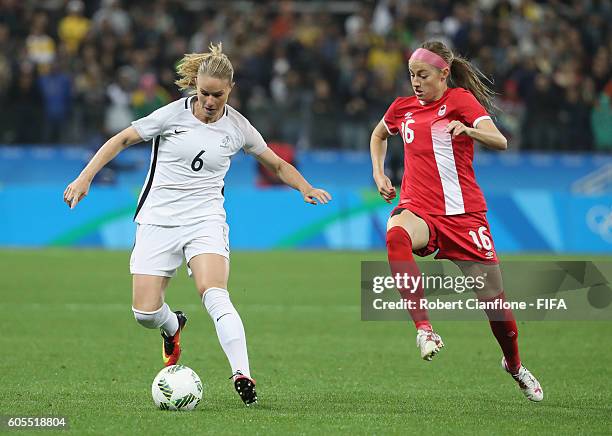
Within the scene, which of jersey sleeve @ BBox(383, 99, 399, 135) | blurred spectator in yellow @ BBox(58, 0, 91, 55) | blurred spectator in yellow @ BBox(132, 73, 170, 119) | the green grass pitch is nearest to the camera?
the green grass pitch

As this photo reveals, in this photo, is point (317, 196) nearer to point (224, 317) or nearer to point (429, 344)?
point (224, 317)

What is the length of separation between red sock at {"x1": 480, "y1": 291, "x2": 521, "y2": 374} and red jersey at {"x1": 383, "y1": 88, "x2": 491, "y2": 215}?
2.46 ft

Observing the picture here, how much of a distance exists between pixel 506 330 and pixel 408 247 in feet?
3.32

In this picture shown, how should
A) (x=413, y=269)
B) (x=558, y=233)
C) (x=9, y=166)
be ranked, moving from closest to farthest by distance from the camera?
(x=413, y=269)
(x=558, y=233)
(x=9, y=166)

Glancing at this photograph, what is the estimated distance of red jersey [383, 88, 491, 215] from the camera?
27.8 ft

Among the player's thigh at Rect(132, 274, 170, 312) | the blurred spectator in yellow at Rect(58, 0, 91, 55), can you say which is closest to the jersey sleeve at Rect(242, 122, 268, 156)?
the player's thigh at Rect(132, 274, 170, 312)

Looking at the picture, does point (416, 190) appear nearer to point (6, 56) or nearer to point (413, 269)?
point (413, 269)

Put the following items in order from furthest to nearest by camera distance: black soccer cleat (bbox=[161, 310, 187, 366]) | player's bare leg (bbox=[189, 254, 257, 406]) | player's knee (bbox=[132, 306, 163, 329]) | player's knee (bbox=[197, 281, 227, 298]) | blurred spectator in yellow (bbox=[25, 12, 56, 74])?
blurred spectator in yellow (bbox=[25, 12, 56, 74]) → black soccer cleat (bbox=[161, 310, 187, 366]) → player's knee (bbox=[132, 306, 163, 329]) → player's knee (bbox=[197, 281, 227, 298]) → player's bare leg (bbox=[189, 254, 257, 406])

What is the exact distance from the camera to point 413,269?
818cm

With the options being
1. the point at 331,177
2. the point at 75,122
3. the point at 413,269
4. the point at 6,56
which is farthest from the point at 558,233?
the point at 413,269

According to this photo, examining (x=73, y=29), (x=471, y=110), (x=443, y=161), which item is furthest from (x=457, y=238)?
(x=73, y=29)

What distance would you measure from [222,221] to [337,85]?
1684cm

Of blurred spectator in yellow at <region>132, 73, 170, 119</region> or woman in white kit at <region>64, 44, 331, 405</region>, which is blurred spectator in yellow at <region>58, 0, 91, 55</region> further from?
woman in white kit at <region>64, 44, 331, 405</region>

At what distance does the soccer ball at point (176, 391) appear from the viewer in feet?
25.0
